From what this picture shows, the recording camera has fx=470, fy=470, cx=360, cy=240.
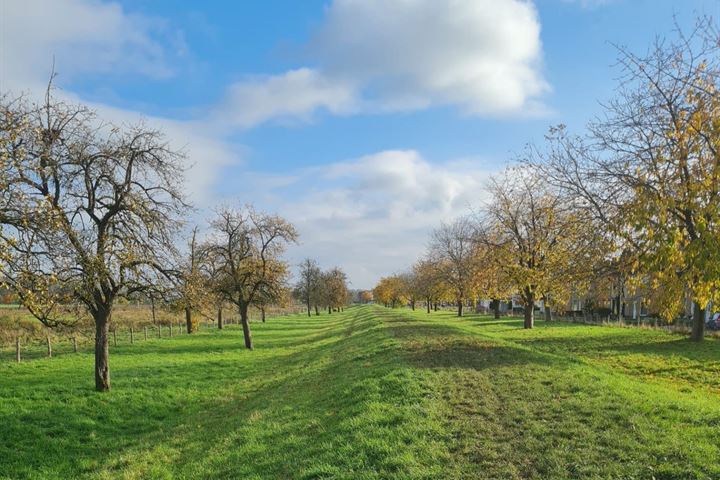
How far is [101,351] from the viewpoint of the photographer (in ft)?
50.4

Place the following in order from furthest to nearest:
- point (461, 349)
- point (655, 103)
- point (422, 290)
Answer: point (422, 290) → point (461, 349) → point (655, 103)

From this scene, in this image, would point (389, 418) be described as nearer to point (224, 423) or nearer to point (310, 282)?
point (224, 423)

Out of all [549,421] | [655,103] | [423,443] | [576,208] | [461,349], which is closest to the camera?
[423,443]

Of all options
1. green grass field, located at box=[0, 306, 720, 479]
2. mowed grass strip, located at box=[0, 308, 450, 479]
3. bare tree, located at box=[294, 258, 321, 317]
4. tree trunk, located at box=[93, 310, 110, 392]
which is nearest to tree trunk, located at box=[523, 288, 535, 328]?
green grass field, located at box=[0, 306, 720, 479]

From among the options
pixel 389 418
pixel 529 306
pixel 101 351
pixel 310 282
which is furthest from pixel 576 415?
pixel 310 282

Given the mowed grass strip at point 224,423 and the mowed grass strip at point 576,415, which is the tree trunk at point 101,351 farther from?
the mowed grass strip at point 576,415

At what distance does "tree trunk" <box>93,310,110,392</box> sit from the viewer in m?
15.1

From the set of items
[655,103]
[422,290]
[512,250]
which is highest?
[655,103]

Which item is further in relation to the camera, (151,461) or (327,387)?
(327,387)

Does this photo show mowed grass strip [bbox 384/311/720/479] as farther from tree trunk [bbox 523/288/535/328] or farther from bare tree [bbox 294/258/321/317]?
bare tree [bbox 294/258/321/317]

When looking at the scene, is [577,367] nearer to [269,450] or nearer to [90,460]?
[269,450]

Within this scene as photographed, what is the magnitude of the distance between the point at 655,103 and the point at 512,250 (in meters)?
22.4

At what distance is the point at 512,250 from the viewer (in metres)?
33.5

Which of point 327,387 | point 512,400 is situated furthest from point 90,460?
point 512,400
